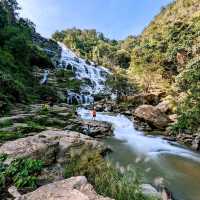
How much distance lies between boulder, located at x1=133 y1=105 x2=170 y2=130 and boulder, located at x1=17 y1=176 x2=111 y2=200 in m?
17.7

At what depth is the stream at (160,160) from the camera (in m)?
10.2

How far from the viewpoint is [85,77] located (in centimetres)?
4744

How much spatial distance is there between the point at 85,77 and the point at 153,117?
25762 mm

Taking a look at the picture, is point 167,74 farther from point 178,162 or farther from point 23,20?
point 23,20

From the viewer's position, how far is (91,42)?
88.9m

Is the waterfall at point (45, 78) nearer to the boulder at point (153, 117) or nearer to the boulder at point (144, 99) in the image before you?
the boulder at point (144, 99)

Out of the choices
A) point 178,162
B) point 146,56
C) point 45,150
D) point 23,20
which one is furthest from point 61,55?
point 45,150

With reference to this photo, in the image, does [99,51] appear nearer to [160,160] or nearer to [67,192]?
[160,160]

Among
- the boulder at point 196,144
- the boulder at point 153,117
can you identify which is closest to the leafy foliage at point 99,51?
the boulder at point 153,117

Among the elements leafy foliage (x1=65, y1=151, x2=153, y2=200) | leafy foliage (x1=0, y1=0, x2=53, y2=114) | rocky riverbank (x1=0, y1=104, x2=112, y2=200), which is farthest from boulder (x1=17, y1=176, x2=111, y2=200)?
leafy foliage (x1=0, y1=0, x2=53, y2=114)

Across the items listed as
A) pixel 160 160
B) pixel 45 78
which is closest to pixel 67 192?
pixel 160 160

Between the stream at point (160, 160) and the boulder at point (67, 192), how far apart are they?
3.68m

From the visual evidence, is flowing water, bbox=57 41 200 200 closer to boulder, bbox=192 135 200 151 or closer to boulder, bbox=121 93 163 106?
boulder, bbox=192 135 200 151

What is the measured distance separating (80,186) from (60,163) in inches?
117
